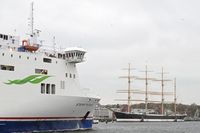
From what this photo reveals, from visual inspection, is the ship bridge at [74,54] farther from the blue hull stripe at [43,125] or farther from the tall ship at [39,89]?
the blue hull stripe at [43,125]

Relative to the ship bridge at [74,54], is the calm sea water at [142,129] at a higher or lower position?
lower

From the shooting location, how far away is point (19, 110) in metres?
31.7

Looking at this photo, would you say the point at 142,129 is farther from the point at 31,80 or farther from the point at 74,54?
the point at 31,80

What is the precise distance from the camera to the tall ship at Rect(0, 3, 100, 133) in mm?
31391

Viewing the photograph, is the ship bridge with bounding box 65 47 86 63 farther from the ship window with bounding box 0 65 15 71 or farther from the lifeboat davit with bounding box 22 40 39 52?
the ship window with bounding box 0 65 15 71

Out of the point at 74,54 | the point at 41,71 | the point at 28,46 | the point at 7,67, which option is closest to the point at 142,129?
the point at 74,54

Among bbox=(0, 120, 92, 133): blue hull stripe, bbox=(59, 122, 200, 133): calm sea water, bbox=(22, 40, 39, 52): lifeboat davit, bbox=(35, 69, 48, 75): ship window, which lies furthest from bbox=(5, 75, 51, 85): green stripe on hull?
bbox=(59, 122, 200, 133): calm sea water

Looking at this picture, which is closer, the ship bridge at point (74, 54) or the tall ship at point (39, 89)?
the tall ship at point (39, 89)

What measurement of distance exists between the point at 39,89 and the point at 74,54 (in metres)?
5.74

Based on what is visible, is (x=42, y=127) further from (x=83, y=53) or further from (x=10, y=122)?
(x=83, y=53)

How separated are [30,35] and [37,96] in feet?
22.7

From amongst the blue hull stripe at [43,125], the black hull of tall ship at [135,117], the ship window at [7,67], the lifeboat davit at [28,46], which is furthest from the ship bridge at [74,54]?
the black hull of tall ship at [135,117]

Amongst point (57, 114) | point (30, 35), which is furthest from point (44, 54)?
point (57, 114)

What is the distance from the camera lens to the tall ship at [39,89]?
103 ft
